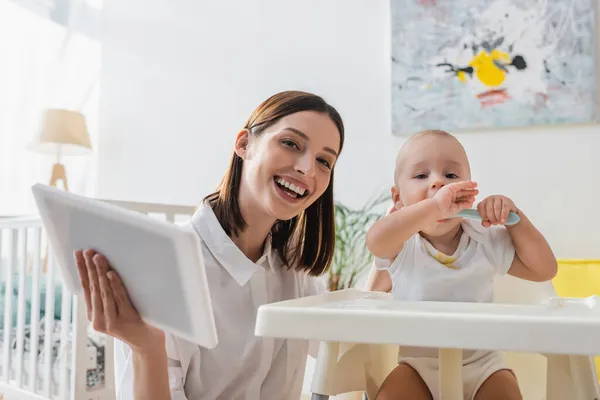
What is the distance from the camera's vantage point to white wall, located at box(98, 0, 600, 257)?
80.3 inches

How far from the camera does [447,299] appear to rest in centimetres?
99

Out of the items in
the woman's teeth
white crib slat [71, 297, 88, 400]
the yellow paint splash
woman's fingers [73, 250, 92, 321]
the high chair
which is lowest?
white crib slat [71, 297, 88, 400]

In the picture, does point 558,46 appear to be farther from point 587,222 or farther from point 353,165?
point 353,165

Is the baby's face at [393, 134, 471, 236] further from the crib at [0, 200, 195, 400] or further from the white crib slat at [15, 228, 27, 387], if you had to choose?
the white crib slat at [15, 228, 27, 387]

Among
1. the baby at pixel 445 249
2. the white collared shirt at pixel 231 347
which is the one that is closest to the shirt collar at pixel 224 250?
the white collared shirt at pixel 231 347

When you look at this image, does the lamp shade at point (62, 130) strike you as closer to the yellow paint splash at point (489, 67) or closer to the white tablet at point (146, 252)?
the yellow paint splash at point (489, 67)

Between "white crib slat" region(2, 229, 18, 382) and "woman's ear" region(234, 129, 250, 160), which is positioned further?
"white crib slat" region(2, 229, 18, 382)

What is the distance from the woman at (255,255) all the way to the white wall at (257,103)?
117 cm

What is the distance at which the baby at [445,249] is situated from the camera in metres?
0.90

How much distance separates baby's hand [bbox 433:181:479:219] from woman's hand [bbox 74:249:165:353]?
1.53 feet

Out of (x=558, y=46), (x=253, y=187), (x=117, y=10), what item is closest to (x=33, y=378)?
(x=253, y=187)

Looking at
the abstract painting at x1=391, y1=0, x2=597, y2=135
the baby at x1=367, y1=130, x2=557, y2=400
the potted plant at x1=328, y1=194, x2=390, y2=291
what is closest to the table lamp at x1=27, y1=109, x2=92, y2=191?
the potted plant at x1=328, y1=194, x2=390, y2=291

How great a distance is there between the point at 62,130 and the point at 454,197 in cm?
225

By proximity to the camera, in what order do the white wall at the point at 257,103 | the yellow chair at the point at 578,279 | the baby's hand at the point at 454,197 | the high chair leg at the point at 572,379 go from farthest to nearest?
the white wall at the point at 257,103, the yellow chair at the point at 578,279, the baby's hand at the point at 454,197, the high chair leg at the point at 572,379
